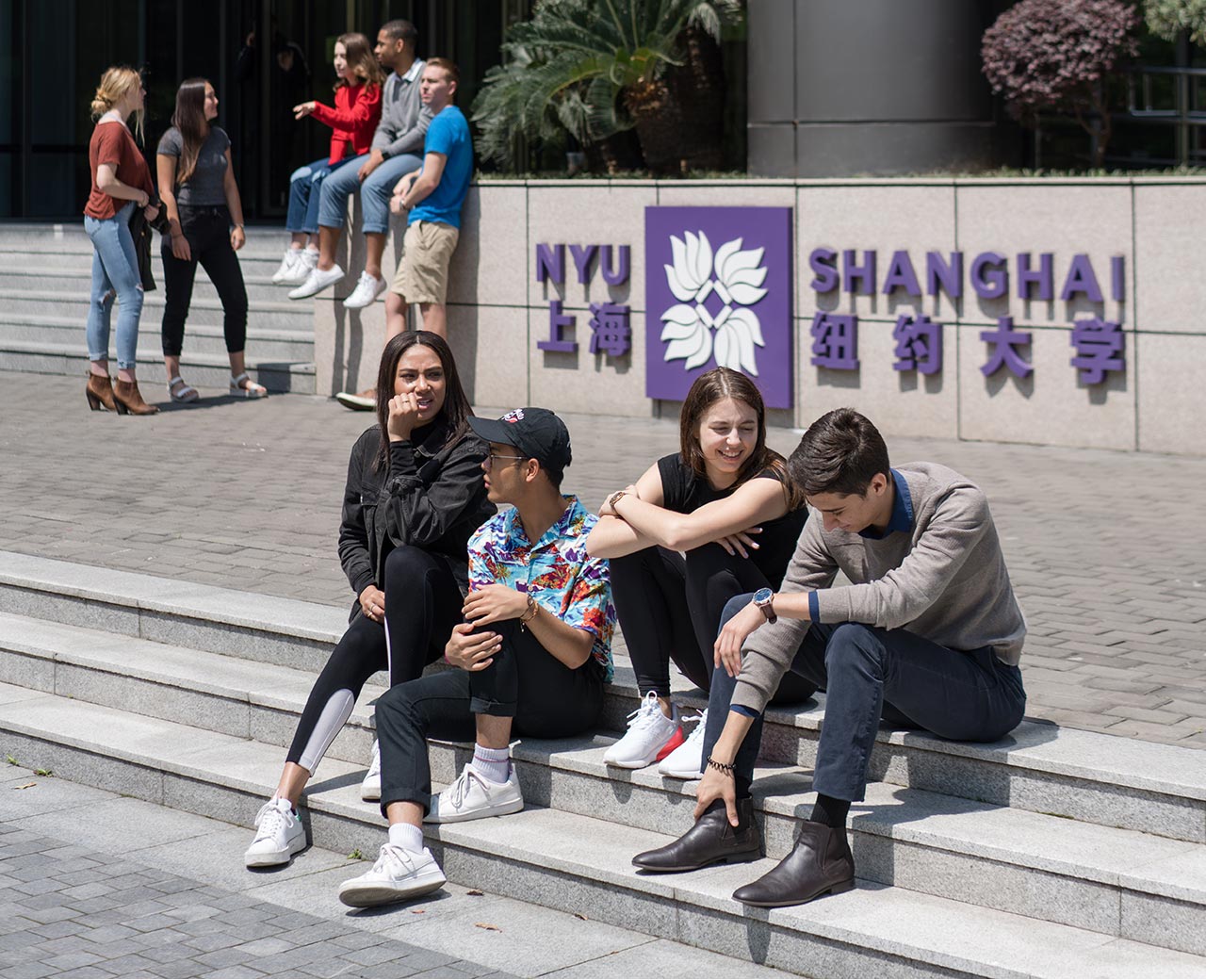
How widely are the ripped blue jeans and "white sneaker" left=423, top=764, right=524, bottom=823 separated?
7560 millimetres

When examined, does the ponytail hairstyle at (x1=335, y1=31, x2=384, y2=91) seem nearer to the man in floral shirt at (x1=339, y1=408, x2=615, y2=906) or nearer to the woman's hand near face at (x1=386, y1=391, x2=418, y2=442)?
the woman's hand near face at (x1=386, y1=391, x2=418, y2=442)

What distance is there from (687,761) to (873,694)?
706 millimetres

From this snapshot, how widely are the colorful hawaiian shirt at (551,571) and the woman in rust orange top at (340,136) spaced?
8.11 meters

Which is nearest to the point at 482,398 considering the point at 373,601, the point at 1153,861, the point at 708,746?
the point at 373,601

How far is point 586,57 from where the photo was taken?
1442cm

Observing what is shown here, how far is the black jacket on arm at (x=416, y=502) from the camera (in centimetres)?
557

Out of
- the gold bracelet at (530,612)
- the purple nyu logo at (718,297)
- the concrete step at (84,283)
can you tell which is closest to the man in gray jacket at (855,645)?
the gold bracelet at (530,612)

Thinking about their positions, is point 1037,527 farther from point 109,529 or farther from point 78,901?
point 78,901

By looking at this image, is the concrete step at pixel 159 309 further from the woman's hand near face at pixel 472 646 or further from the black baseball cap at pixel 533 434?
the woman's hand near face at pixel 472 646

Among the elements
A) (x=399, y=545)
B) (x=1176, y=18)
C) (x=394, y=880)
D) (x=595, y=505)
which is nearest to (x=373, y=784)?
(x=394, y=880)

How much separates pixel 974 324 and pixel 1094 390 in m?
0.79

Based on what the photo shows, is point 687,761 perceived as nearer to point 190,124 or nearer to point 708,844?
point 708,844

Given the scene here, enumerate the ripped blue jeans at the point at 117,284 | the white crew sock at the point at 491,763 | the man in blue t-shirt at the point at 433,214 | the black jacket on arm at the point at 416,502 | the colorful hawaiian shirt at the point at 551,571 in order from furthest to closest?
1. the man in blue t-shirt at the point at 433,214
2. the ripped blue jeans at the point at 117,284
3. the black jacket on arm at the point at 416,502
4. the colorful hawaiian shirt at the point at 551,571
5. the white crew sock at the point at 491,763

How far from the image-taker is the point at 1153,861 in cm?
426
